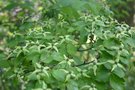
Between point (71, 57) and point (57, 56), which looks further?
point (71, 57)

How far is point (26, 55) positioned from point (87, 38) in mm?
406

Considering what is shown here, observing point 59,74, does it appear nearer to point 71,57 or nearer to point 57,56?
point 57,56

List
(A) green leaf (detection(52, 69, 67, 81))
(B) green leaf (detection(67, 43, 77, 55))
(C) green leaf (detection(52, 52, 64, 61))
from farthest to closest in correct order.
Answer: 1. (B) green leaf (detection(67, 43, 77, 55))
2. (C) green leaf (detection(52, 52, 64, 61))
3. (A) green leaf (detection(52, 69, 67, 81))

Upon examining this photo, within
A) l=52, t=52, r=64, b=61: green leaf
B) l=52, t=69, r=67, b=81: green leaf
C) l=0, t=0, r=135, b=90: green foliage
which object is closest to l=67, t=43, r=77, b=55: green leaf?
l=0, t=0, r=135, b=90: green foliage

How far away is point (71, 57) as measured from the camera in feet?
8.26

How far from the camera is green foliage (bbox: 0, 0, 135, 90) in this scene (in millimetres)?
2182

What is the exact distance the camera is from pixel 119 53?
2355 millimetres

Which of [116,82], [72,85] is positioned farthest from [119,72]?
[72,85]

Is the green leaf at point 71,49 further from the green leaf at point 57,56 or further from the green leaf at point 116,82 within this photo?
the green leaf at point 116,82

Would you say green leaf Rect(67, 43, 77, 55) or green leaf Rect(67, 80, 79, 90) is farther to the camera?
green leaf Rect(67, 43, 77, 55)

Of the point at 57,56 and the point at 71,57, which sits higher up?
the point at 57,56

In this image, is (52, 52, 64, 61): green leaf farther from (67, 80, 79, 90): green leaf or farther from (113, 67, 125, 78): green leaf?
(113, 67, 125, 78): green leaf

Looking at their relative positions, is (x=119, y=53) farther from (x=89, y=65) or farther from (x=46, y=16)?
(x=46, y=16)

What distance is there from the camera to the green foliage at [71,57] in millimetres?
2182
